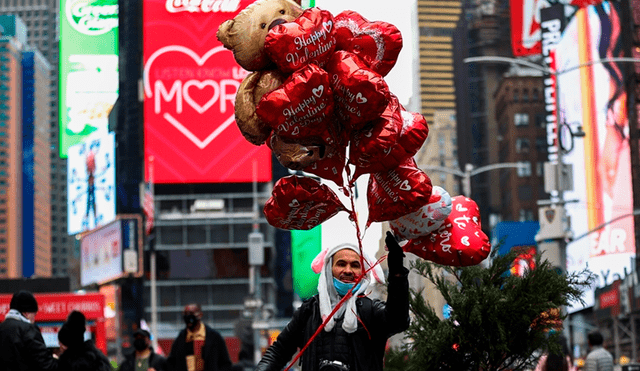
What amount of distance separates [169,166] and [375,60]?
6630 cm

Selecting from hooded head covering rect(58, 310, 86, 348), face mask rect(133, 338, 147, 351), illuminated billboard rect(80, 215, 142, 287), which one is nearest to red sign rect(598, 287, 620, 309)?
illuminated billboard rect(80, 215, 142, 287)

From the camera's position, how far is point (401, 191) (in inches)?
200

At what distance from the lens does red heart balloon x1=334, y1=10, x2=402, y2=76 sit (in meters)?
5.05

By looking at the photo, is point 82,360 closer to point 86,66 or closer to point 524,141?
point 86,66

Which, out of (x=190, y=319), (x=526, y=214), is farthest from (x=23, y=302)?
(x=526, y=214)

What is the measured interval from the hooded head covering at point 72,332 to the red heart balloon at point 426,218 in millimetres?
3620

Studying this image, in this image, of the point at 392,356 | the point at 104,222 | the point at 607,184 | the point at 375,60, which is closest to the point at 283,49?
the point at 375,60

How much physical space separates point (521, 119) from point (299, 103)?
119419 millimetres

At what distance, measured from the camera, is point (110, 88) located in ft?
233

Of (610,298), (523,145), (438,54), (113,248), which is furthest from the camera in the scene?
(438,54)

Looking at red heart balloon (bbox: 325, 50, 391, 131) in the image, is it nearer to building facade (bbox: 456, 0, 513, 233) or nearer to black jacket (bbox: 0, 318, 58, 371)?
black jacket (bbox: 0, 318, 58, 371)

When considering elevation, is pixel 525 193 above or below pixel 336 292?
above

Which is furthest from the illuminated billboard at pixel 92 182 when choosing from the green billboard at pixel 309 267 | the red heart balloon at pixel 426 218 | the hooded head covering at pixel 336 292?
the red heart balloon at pixel 426 218

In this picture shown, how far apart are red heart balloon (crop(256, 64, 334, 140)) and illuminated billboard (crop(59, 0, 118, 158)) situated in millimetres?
61398
